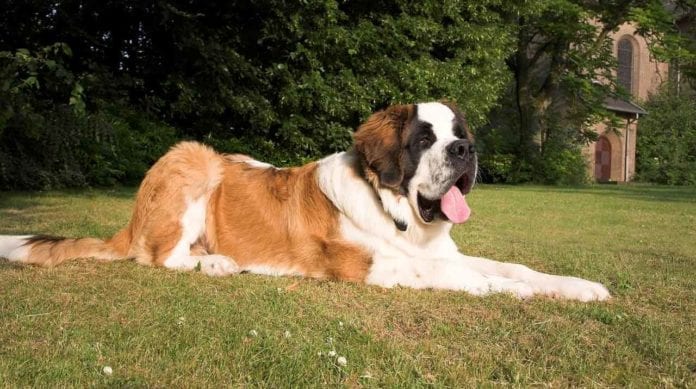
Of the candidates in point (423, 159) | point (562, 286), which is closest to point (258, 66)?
point (423, 159)

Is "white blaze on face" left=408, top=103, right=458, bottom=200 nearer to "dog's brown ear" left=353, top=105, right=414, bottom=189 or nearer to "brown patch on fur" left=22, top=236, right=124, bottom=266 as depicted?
"dog's brown ear" left=353, top=105, right=414, bottom=189

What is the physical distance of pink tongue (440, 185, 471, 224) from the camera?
4.69 meters

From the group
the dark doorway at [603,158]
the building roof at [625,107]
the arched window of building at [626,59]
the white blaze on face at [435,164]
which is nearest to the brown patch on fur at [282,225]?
the white blaze on face at [435,164]

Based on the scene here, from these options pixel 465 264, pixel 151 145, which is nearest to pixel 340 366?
pixel 465 264

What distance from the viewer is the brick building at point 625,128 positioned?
43.2 m

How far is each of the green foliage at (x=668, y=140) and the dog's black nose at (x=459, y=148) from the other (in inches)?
1527

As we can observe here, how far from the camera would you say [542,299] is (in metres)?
4.04

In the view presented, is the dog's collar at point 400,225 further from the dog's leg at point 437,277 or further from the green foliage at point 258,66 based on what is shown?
the green foliage at point 258,66

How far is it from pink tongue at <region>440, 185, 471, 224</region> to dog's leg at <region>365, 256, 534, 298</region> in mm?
323

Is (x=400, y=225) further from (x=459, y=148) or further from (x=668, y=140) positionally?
(x=668, y=140)

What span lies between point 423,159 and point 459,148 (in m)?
0.28

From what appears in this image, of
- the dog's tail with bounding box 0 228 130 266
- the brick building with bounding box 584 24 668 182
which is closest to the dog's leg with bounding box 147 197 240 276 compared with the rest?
the dog's tail with bounding box 0 228 130 266

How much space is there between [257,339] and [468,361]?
39.2 inches

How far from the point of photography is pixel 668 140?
137ft
